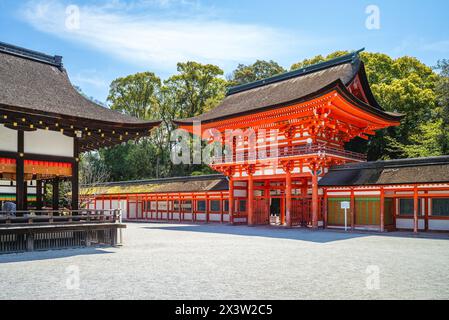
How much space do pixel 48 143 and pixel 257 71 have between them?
1577 inches

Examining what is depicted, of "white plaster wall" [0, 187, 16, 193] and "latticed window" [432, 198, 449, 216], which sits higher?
"white plaster wall" [0, 187, 16, 193]

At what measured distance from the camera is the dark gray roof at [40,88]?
1341 centimetres

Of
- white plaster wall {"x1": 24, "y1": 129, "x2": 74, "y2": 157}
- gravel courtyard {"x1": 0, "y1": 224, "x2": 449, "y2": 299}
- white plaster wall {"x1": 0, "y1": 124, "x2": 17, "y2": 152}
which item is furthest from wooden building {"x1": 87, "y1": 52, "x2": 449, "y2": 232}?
white plaster wall {"x1": 0, "y1": 124, "x2": 17, "y2": 152}

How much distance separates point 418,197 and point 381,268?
42.0ft

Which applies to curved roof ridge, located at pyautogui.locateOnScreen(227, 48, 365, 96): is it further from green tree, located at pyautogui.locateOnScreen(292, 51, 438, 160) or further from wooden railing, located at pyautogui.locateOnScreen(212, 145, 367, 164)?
green tree, located at pyautogui.locateOnScreen(292, 51, 438, 160)

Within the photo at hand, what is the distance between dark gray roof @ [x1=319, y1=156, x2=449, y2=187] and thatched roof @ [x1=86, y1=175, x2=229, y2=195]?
27.7ft

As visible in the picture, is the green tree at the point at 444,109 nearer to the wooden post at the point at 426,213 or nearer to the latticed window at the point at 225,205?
the wooden post at the point at 426,213

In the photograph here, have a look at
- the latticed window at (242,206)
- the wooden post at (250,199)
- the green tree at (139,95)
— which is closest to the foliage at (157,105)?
the green tree at (139,95)

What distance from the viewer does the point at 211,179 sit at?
31.7m

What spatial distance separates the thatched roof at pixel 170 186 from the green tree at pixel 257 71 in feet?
64.7

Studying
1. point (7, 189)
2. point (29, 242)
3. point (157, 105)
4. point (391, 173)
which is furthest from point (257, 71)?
point (29, 242)

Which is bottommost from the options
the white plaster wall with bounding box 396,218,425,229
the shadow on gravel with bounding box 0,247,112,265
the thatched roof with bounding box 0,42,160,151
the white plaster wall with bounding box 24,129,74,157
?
the white plaster wall with bounding box 396,218,425,229

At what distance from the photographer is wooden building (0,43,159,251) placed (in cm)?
1325
